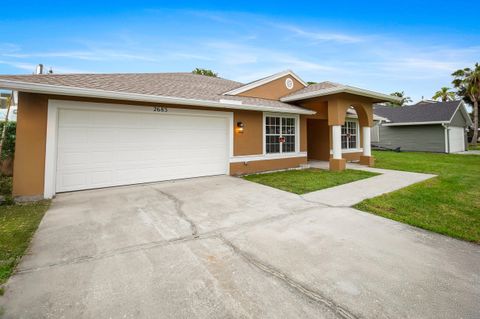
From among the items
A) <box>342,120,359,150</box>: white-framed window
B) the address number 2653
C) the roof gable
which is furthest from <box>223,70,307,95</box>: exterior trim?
<box>342,120,359,150</box>: white-framed window

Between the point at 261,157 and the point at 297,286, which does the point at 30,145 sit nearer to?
the point at 297,286

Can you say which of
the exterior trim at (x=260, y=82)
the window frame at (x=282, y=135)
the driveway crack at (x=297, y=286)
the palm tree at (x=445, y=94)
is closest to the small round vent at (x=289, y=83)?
the exterior trim at (x=260, y=82)

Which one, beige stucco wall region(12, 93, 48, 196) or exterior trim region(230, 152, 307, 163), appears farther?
exterior trim region(230, 152, 307, 163)

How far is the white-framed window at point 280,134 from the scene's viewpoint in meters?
9.66

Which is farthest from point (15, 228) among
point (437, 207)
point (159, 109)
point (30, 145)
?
point (437, 207)

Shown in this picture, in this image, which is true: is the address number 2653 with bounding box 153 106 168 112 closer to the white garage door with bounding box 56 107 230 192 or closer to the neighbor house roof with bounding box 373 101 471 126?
the white garage door with bounding box 56 107 230 192

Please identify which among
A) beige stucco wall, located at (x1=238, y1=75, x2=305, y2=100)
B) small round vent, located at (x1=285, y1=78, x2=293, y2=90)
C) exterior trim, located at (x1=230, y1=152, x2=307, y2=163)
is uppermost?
small round vent, located at (x1=285, y1=78, x2=293, y2=90)

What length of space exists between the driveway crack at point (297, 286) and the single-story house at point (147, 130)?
5214 mm

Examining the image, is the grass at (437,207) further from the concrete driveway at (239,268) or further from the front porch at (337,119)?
the front porch at (337,119)

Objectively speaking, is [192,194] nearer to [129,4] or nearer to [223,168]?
[223,168]

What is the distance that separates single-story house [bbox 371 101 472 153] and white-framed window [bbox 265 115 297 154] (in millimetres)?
11010

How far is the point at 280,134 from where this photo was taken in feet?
32.8

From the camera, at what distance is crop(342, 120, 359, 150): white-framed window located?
13.1 meters

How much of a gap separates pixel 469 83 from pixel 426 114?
12186mm
